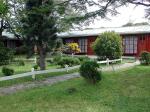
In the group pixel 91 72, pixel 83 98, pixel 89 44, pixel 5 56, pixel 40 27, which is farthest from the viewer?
pixel 89 44

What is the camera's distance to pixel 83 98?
12.4 metres

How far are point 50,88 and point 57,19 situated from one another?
23.0 ft

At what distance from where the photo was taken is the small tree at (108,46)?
27719mm

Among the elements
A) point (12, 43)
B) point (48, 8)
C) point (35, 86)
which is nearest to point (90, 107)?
point (35, 86)

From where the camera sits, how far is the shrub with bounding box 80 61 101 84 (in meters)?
13.9

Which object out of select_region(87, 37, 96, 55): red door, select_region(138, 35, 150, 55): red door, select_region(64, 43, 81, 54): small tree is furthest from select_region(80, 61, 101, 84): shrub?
select_region(87, 37, 96, 55): red door

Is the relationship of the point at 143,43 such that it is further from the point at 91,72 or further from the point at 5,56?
the point at 91,72

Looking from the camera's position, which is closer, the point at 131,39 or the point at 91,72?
the point at 91,72

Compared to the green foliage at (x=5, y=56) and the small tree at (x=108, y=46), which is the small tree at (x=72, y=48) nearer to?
the green foliage at (x=5, y=56)

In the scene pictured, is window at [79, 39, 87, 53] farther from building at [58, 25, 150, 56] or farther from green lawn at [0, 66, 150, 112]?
green lawn at [0, 66, 150, 112]

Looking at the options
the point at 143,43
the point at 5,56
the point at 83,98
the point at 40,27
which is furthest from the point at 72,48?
the point at 83,98

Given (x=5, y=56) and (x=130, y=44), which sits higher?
(x=130, y=44)

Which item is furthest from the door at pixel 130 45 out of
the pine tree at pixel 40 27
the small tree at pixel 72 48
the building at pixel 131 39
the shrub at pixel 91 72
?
the shrub at pixel 91 72

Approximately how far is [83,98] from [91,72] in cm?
183
